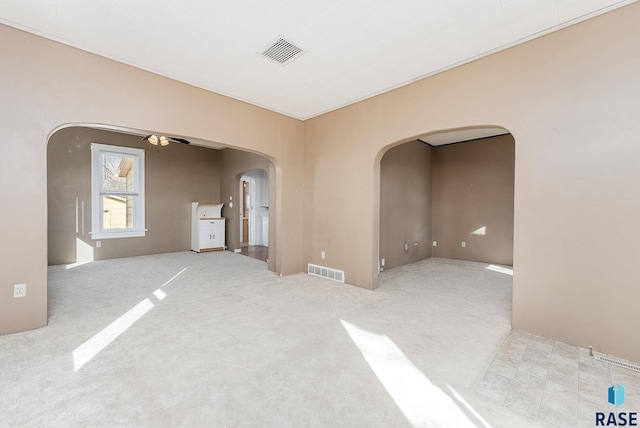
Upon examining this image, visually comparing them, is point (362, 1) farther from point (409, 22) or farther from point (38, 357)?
point (38, 357)

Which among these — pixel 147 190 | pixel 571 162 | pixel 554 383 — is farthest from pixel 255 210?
pixel 554 383

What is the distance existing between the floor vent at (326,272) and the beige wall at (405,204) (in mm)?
1151

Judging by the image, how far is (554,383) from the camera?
1.89 metres

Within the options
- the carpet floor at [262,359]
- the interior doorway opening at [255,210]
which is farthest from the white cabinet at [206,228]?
the carpet floor at [262,359]

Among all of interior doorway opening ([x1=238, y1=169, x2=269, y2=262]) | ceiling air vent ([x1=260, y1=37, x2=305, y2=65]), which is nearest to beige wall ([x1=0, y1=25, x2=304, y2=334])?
ceiling air vent ([x1=260, y1=37, x2=305, y2=65])

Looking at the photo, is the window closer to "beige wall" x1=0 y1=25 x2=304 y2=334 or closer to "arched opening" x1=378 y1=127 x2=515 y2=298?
"beige wall" x1=0 y1=25 x2=304 y2=334

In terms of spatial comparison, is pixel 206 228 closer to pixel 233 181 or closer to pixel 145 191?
pixel 233 181

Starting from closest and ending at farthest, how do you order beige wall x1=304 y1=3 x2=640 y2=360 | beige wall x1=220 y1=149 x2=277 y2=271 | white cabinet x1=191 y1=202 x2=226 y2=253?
1. beige wall x1=304 y1=3 x2=640 y2=360
2. beige wall x1=220 y1=149 x2=277 y2=271
3. white cabinet x1=191 y1=202 x2=226 y2=253

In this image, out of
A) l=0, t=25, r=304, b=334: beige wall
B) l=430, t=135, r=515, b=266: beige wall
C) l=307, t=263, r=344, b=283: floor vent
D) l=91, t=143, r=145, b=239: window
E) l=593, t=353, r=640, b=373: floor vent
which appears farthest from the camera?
l=91, t=143, r=145, b=239: window

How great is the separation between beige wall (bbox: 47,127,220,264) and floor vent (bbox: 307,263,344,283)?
4354mm

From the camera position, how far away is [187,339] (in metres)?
2.50

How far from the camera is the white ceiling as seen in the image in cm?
226

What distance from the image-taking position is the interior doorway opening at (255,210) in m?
8.72

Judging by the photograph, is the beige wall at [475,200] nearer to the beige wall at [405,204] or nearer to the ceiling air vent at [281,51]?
the beige wall at [405,204]
